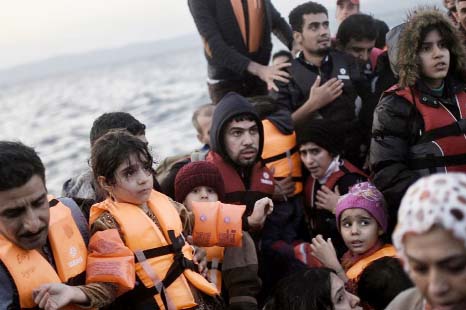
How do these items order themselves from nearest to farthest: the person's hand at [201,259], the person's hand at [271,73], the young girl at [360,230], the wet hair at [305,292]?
the wet hair at [305,292] → the person's hand at [201,259] → the young girl at [360,230] → the person's hand at [271,73]

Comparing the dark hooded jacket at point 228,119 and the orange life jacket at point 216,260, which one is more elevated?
the dark hooded jacket at point 228,119

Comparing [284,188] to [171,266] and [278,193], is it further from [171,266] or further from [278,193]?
[171,266]

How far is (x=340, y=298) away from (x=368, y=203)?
88 centimetres

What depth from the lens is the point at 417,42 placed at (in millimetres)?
3654

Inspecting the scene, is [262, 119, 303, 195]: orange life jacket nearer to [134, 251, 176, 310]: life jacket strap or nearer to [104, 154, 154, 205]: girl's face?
[104, 154, 154, 205]: girl's face

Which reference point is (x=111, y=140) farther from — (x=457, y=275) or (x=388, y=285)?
(x=457, y=275)

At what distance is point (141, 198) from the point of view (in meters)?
3.10

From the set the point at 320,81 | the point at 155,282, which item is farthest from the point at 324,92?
the point at 155,282

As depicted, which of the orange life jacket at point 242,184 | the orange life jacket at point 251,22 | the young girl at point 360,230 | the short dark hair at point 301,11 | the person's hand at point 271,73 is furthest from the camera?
the orange life jacket at point 251,22

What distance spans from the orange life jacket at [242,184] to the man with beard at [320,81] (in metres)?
0.73

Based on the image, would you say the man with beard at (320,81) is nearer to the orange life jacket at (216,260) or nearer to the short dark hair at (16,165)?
the orange life jacket at (216,260)

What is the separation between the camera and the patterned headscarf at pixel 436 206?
1.74 m

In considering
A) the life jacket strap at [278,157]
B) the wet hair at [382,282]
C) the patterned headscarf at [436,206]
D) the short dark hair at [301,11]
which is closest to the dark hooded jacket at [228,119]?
the life jacket strap at [278,157]

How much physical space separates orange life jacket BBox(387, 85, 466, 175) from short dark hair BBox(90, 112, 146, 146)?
177cm
